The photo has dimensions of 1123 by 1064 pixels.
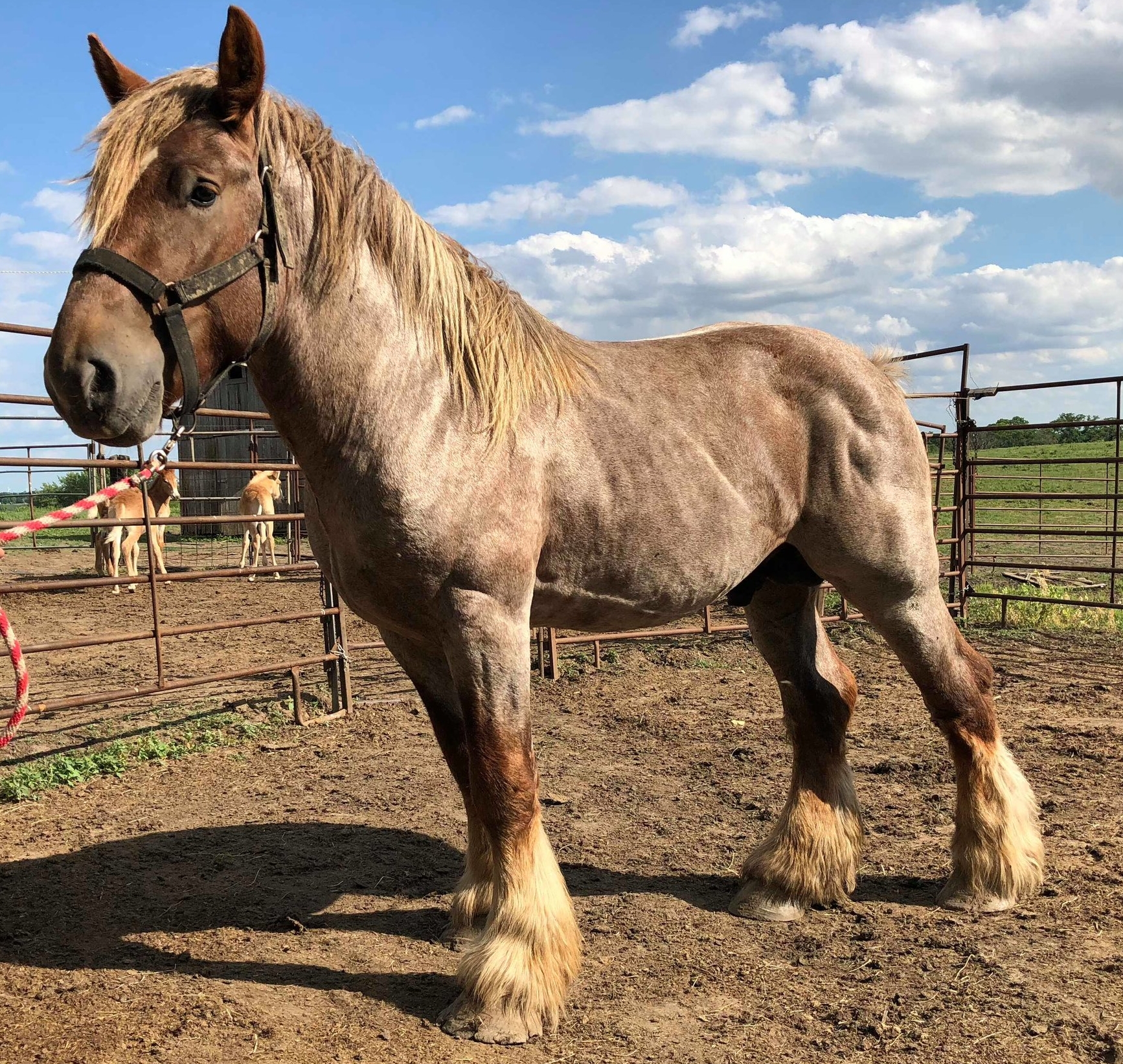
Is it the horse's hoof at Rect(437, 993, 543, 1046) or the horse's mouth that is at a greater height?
the horse's mouth

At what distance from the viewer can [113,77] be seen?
7.14 feet

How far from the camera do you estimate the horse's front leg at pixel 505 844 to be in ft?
7.42

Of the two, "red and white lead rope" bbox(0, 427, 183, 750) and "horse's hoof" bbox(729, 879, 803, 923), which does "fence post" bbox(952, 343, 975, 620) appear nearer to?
"horse's hoof" bbox(729, 879, 803, 923)

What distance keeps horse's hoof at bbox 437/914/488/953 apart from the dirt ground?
7cm

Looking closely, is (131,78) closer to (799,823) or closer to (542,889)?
(542,889)

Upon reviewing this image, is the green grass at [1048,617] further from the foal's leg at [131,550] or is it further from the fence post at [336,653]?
the foal's leg at [131,550]

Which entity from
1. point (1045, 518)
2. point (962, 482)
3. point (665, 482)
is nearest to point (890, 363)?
point (665, 482)

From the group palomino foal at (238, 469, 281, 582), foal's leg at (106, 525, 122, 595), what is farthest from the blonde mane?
palomino foal at (238, 469, 281, 582)

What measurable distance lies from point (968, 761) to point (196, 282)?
2805 millimetres

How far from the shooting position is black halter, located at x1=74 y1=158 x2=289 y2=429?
1.93 meters

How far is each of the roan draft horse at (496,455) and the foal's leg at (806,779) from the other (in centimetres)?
1

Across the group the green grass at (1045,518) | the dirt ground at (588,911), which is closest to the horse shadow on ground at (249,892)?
the dirt ground at (588,911)

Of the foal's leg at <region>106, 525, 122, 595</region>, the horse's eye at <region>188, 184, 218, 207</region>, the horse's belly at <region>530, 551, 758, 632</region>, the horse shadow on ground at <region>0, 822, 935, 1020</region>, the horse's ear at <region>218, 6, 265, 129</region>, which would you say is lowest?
the horse shadow on ground at <region>0, 822, 935, 1020</region>

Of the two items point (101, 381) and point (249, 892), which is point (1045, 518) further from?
point (101, 381)
